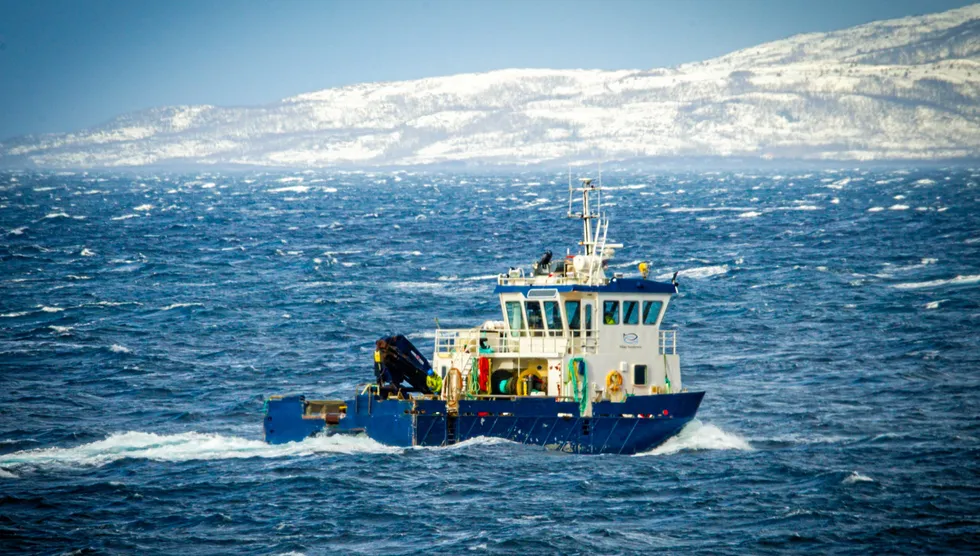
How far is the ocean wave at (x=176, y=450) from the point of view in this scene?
42.5 m

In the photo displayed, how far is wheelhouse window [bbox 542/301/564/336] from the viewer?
142 ft

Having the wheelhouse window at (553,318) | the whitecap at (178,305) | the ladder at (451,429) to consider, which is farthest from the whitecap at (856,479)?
the whitecap at (178,305)

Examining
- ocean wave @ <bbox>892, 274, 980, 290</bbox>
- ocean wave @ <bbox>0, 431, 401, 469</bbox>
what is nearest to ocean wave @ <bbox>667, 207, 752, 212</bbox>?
ocean wave @ <bbox>892, 274, 980, 290</bbox>

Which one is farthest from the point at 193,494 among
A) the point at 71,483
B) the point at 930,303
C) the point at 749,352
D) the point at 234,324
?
the point at 930,303

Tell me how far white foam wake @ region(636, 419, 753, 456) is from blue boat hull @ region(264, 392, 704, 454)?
285mm

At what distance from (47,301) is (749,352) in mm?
43335

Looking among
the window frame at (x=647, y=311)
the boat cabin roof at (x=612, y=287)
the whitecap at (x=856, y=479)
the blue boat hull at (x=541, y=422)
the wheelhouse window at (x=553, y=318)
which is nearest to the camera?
the whitecap at (x=856, y=479)

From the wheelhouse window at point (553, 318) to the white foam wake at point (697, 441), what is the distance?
473cm

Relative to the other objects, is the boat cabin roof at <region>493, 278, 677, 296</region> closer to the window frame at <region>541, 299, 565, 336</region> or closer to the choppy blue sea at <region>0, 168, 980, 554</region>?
the window frame at <region>541, 299, 565, 336</region>

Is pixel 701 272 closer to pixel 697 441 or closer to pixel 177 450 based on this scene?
pixel 697 441

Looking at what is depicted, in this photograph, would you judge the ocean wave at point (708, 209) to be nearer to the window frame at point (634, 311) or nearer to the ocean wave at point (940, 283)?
the ocean wave at point (940, 283)

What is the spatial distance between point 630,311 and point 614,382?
8.16 ft

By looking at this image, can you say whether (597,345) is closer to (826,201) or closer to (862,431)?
(862,431)

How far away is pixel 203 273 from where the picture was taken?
99875 millimetres
